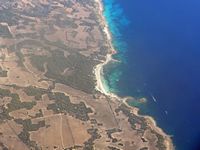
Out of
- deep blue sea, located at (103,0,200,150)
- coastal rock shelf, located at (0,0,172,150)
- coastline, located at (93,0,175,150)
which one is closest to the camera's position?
coastal rock shelf, located at (0,0,172,150)

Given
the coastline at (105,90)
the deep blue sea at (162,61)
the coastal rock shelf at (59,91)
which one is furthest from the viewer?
the deep blue sea at (162,61)

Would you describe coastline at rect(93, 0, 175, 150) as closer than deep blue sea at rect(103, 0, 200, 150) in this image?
Yes

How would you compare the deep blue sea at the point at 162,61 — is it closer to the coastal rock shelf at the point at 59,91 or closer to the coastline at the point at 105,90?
the coastline at the point at 105,90

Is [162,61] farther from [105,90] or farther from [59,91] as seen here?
[59,91]

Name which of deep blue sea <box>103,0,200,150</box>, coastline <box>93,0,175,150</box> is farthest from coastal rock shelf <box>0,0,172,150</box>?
deep blue sea <box>103,0,200,150</box>

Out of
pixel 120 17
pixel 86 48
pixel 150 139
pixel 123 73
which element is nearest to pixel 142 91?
pixel 123 73

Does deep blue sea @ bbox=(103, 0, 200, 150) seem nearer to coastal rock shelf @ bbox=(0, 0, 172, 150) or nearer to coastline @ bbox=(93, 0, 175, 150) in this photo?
coastline @ bbox=(93, 0, 175, 150)

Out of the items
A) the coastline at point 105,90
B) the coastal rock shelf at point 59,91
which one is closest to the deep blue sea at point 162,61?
the coastline at point 105,90

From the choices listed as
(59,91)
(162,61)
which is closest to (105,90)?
(59,91)
